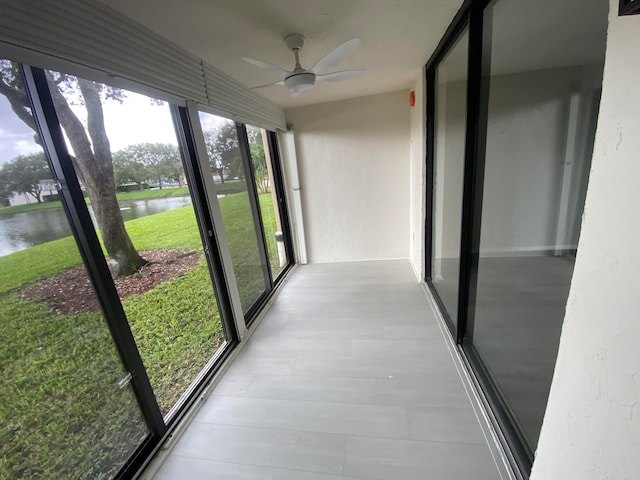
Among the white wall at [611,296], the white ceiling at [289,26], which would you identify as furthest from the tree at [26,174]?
the white wall at [611,296]

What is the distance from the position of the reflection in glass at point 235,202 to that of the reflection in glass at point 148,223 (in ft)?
1.12

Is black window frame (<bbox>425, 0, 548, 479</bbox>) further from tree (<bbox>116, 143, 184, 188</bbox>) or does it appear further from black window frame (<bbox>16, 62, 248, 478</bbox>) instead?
tree (<bbox>116, 143, 184, 188</bbox>)

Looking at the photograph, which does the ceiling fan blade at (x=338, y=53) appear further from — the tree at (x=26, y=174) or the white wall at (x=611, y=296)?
the tree at (x=26, y=174)

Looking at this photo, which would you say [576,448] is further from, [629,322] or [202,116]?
[202,116]

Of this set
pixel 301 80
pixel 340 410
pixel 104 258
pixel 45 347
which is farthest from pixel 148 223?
pixel 340 410

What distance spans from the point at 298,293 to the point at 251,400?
151 centimetres

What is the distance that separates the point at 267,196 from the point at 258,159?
477mm

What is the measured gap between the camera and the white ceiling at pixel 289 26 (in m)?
1.33

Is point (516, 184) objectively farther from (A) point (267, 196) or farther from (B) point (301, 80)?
(A) point (267, 196)

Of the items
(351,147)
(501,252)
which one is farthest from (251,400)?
(351,147)

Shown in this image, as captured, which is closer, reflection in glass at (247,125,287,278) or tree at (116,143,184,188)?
tree at (116,143,184,188)

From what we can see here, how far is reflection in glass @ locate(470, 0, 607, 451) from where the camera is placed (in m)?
1.34

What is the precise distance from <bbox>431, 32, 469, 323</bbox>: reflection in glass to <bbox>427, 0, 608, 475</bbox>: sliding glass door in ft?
0.06

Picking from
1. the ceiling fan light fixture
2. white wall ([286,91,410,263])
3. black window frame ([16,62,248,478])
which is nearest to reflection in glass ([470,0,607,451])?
the ceiling fan light fixture
